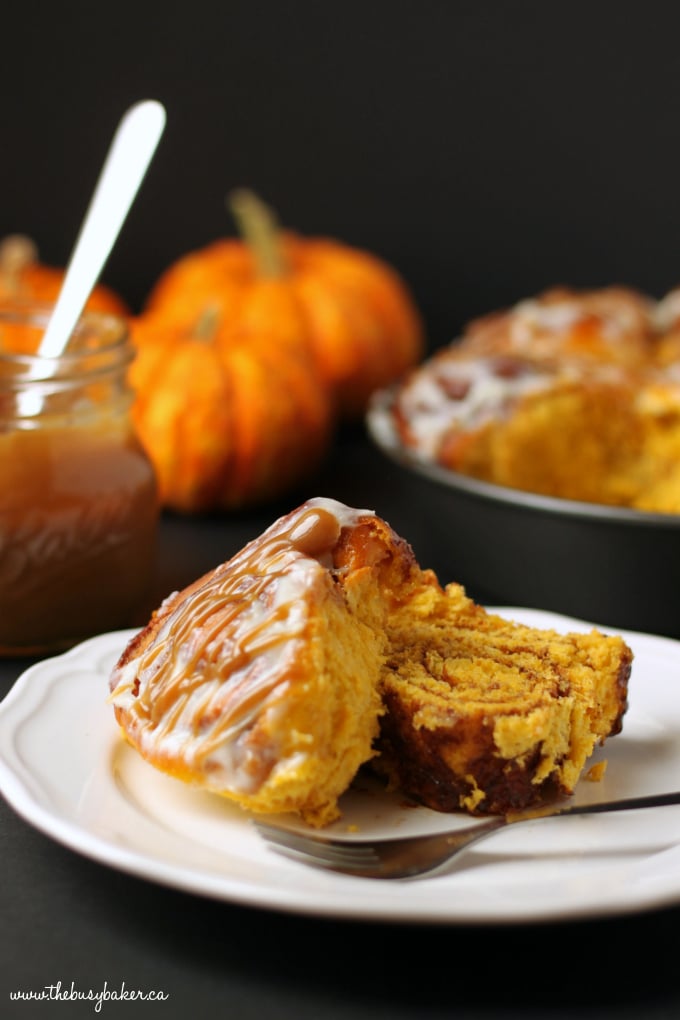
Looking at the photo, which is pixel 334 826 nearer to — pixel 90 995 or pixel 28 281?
pixel 90 995

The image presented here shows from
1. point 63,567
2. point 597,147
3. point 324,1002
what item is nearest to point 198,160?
point 597,147

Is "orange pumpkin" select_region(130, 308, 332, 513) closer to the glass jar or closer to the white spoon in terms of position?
the glass jar

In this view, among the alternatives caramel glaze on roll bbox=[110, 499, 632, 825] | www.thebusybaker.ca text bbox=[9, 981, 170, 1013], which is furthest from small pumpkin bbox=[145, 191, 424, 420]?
www.thebusybaker.ca text bbox=[9, 981, 170, 1013]

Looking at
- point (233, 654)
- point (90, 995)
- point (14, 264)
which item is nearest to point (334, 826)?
point (233, 654)

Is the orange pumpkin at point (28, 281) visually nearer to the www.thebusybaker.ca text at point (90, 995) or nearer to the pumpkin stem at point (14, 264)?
the pumpkin stem at point (14, 264)

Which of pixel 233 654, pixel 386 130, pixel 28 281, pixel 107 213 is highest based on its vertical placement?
pixel 107 213

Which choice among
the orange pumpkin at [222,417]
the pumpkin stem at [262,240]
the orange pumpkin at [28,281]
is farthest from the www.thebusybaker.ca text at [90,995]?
the pumpkin stem at [262,240]

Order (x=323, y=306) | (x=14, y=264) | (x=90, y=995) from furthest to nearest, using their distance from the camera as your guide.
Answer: (x=323, y=306)
(x=14, y=264)
(x=90, y=995)
